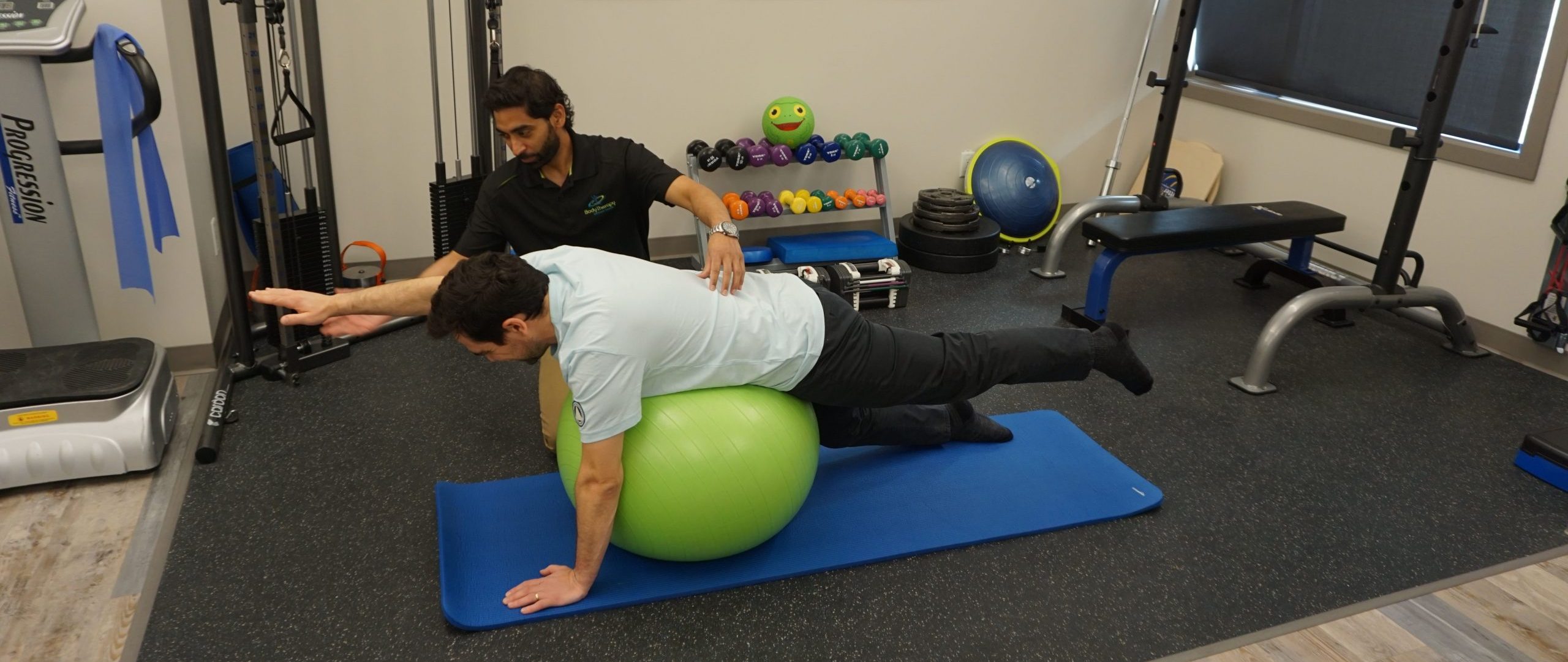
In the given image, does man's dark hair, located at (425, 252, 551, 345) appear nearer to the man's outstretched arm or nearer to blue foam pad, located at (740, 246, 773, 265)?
the man's outstretched arm

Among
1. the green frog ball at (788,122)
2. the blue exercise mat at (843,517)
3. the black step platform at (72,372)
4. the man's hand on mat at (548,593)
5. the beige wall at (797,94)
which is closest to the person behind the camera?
the man's hand on mat at (548,593)

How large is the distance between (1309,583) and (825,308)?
1233 millimetres

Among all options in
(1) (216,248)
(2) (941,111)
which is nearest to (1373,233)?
Result: (2) (941,111)

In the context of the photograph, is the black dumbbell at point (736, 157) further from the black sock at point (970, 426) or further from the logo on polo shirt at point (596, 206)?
the black sock at point (970, 426)

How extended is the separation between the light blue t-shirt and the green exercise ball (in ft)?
0.15

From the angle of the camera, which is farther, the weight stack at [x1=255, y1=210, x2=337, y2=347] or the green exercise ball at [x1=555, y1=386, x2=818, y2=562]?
the weight stack at [x1=255, y1=210, x2=337, y2=347]

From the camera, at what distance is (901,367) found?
2.19 meters

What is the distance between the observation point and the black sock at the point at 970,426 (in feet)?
8.85

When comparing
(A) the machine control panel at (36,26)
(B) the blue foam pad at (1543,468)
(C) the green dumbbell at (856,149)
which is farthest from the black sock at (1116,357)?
(A) the machine control panel at (36,26)

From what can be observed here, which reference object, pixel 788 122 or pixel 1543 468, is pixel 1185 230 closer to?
pixel 1543 468

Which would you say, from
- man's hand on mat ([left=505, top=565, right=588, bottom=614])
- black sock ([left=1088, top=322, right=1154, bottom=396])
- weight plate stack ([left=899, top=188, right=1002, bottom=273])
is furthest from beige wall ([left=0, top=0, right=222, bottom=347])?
weight plate stack ([left=899, top=188, right=1002, bottom=273])

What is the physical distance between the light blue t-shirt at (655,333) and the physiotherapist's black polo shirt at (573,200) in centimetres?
62

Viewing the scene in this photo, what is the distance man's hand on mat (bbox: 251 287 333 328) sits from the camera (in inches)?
74.9

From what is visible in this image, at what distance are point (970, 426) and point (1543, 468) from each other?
1532 millimetres
